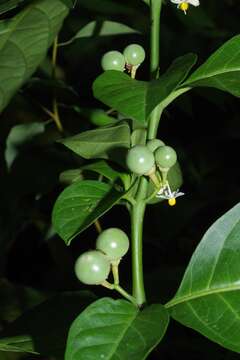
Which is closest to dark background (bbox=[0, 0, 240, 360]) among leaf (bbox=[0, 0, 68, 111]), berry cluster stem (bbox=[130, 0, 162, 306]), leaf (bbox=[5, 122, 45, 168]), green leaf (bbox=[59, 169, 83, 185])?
leaf (bbox=[5, 122, 45, 168])

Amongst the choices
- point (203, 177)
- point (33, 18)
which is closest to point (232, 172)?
point (203, 177)

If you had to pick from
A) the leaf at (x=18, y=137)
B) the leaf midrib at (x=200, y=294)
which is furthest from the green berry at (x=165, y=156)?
the leaf at (x=18, y=137)

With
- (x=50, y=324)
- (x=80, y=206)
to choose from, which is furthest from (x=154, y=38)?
(x=50, y=324)

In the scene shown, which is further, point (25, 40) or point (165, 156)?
point (25, 40)

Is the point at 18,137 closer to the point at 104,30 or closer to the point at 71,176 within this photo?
Answer: the point at 104,30

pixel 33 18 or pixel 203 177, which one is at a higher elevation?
pixel 33 18

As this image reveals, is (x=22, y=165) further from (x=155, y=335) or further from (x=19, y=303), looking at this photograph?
(x=155, y=335)
